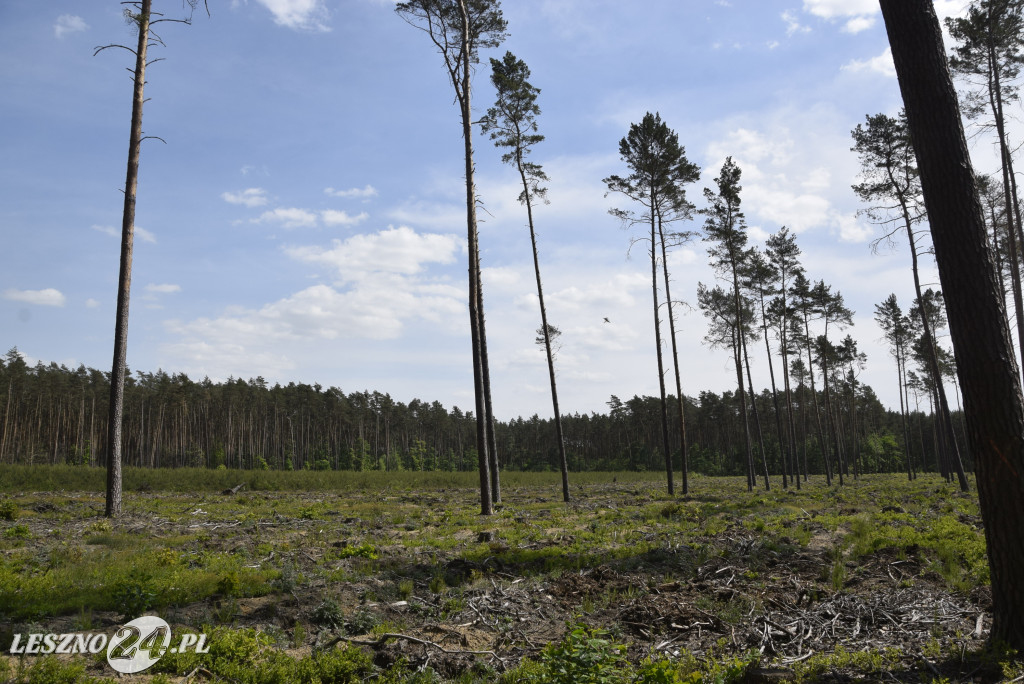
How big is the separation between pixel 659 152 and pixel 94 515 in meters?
24.0

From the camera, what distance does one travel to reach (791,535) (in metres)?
12.1

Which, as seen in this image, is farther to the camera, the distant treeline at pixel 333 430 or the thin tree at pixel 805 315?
the distant treeline at pixel 333 430

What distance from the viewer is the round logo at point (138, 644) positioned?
4895 millimetres

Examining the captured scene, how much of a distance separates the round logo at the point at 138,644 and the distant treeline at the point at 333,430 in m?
54.4

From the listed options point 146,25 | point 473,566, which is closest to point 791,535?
point 473,566

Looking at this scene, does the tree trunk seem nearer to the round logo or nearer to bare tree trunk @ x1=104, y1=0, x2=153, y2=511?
bare tree trunk @ x1=104, y1=0, x2=153, y2=511

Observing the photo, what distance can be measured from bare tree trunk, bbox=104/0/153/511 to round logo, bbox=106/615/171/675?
30.2ft

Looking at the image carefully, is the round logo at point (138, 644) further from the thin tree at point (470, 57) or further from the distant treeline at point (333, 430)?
the distant treeline at point (333, 430)

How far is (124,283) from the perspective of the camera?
13969 mm

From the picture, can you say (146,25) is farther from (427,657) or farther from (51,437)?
(51,437)

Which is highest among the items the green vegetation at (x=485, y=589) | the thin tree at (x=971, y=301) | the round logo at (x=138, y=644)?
the thin tree at (x=971, y=301)

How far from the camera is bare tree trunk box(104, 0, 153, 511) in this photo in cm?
1336

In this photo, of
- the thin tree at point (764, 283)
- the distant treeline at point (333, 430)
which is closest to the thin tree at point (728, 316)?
the thin tree at point (764, 283)

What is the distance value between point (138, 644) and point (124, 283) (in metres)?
11.7
